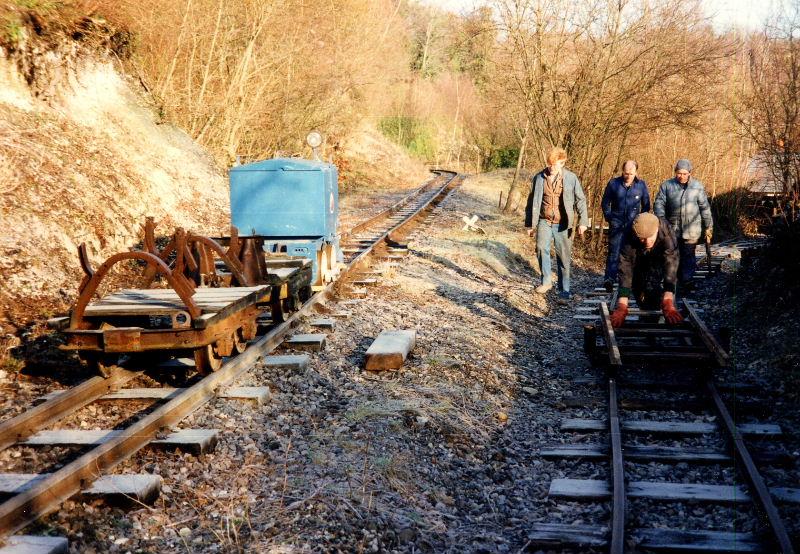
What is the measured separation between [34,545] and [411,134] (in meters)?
43.0

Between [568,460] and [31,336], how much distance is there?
5.18 m

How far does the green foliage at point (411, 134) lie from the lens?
44.2 meters

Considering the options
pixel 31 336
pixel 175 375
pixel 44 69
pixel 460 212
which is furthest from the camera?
pixel 460 212

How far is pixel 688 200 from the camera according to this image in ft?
33.1

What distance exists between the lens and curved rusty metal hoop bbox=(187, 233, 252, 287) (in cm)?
685

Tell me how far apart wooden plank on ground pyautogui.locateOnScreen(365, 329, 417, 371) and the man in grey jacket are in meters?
4.40

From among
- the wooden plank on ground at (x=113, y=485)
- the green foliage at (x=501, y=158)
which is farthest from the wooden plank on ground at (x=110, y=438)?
the green foliage at (x=501, y=158)

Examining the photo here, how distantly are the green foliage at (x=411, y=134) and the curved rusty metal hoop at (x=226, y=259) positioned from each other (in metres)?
36.9

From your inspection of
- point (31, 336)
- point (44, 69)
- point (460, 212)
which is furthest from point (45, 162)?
point (460, 212)

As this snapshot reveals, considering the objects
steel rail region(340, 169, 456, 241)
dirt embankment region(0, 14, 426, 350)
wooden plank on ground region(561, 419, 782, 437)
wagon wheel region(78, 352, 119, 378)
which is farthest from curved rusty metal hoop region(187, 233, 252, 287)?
steel rail region(340, 169, 456, 241)

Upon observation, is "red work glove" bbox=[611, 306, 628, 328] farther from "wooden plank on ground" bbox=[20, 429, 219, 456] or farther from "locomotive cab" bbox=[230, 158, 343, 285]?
"wooden plank on ground" bbox=[20, 429, 219, 456]

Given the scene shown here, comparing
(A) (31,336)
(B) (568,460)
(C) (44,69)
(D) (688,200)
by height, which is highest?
(C) (44,69)

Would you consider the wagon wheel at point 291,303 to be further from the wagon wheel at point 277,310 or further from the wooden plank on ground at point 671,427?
the wooden plank on ground at point 671,427

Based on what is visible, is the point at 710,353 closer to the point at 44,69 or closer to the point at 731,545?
the point at 731,545
